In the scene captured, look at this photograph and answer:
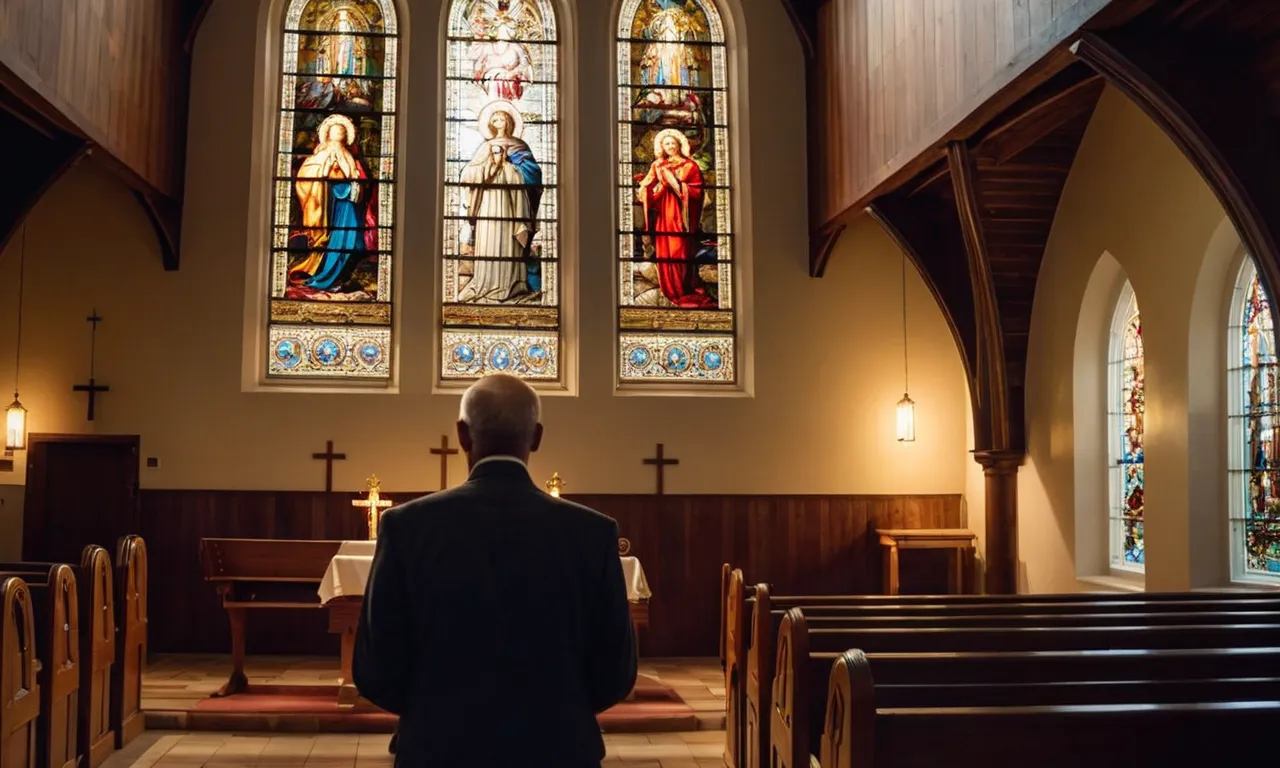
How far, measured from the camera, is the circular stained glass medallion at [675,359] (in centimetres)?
1030

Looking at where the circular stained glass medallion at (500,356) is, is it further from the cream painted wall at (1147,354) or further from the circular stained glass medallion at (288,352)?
the cream painted wall at (1147,354)

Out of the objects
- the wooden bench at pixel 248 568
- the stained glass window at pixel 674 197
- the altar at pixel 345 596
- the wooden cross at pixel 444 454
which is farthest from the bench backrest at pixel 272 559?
the stained glass window at pixel 674 197

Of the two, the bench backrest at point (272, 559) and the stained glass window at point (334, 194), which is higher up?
the stained glass window at point (334, 194)

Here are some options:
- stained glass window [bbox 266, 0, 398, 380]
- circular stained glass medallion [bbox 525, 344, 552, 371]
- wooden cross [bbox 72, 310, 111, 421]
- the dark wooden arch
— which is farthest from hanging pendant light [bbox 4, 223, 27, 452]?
the dark wooden arch

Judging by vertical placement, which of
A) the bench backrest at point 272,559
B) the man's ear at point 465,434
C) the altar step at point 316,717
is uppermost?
the man's ear at point 465,434

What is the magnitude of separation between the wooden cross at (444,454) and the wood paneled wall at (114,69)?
2.82m

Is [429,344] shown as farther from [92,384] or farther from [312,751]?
[312,751]

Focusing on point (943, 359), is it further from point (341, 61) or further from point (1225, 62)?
point (341, 61)

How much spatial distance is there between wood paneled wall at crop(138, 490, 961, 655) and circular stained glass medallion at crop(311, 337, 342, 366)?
110cm

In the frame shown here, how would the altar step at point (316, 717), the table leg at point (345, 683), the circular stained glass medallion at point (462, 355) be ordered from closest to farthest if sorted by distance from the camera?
the altar step at point (316, 717), the table leg at point (345, 683), the circular stained glass medallion at point (462, 355)

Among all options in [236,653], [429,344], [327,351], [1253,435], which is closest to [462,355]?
[429,344]

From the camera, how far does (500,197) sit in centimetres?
1031

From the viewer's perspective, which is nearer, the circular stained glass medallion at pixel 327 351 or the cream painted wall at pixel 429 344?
the cream painted wall at pixel 429 344

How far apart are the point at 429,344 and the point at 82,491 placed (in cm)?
286
